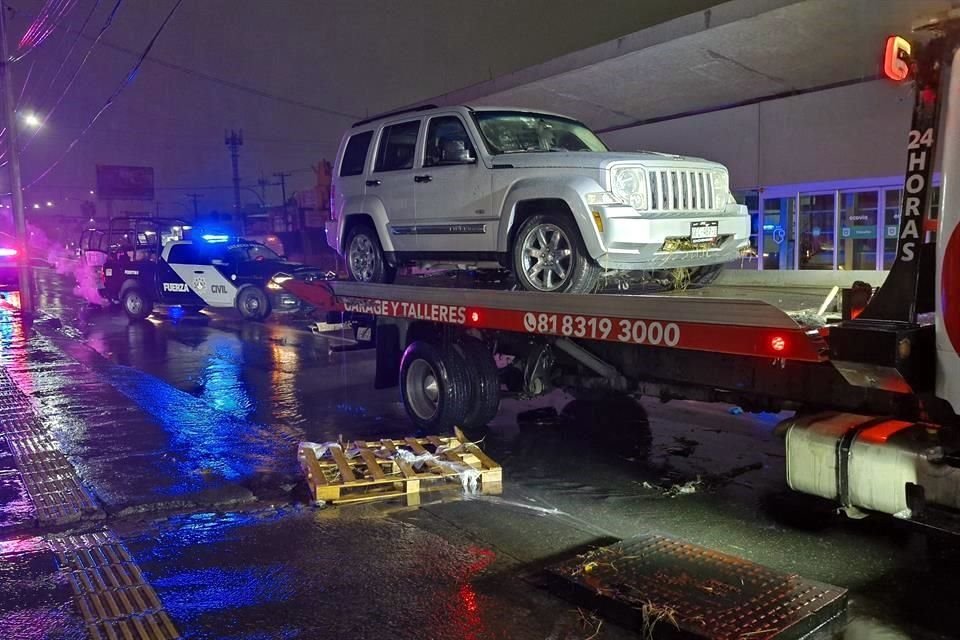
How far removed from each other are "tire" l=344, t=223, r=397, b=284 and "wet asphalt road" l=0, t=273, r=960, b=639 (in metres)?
1.68

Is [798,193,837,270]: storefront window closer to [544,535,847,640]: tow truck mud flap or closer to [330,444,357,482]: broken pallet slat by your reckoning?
[330,444,357,482]: broken pallet slat

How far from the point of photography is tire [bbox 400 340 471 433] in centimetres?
772

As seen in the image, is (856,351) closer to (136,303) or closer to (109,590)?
(109,590)

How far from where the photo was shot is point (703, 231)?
6.25 m

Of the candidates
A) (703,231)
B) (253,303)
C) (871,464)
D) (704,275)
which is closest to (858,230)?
(704,275)

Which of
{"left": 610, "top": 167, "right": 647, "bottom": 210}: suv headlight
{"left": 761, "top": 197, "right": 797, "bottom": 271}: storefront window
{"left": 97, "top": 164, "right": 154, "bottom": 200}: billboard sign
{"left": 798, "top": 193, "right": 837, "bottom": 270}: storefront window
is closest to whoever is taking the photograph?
{"left": 610, "top": 167, "right": 647, "bottom": 210}: suv headlight

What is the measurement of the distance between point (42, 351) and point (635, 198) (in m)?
13.2

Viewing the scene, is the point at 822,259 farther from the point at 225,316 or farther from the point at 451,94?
the point at 225,316

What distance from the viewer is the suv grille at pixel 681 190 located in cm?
604

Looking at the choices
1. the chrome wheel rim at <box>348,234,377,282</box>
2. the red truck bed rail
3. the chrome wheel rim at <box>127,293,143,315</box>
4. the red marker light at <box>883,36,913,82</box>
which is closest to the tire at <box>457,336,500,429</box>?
the red truck bed rail

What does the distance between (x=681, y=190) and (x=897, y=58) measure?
7.44 ft

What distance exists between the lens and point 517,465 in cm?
707

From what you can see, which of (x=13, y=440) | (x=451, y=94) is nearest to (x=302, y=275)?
(x=451, y=94)

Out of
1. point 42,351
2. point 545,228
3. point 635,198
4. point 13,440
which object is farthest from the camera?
point 42,351
